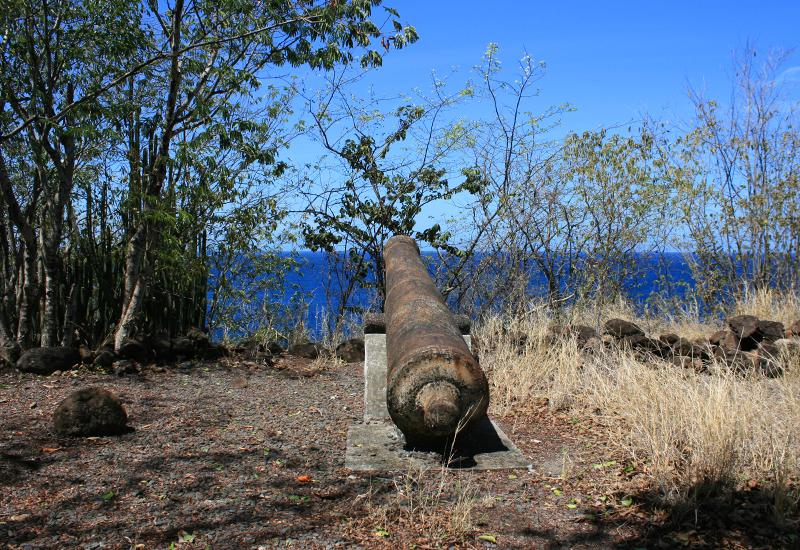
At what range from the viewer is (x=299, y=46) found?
8.39 m

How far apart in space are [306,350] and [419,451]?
4.81 metres

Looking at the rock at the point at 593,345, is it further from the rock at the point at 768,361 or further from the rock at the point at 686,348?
the rock at the point at 768,361

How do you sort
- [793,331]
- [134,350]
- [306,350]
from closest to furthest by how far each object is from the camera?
[134,350] → [793,331] → [306,350]

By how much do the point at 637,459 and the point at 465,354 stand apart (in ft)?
4.35

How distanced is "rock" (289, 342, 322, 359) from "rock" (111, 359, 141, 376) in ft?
6.99

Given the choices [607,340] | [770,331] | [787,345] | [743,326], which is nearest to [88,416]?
[607,340]

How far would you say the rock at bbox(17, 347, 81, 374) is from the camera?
8055mm

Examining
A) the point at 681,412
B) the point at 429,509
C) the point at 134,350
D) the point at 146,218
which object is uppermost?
the point at 146,218

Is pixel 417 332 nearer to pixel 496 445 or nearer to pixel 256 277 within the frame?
pixel 496 445

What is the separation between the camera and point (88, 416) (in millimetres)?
5656

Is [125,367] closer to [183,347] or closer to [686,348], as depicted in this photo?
[183,347]

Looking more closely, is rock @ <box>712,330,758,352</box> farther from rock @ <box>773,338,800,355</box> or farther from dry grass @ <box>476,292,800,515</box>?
dry grass @ <box>476,292,800,515</box>

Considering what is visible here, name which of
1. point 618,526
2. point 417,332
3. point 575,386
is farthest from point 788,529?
point 575,386

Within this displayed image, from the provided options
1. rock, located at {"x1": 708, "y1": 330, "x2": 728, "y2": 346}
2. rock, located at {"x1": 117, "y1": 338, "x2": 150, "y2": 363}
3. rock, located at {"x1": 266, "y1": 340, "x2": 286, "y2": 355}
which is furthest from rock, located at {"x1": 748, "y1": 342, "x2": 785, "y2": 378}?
rock, located at {"x1": 117, "y1": 338, "x2": 150, "y2": 363}
